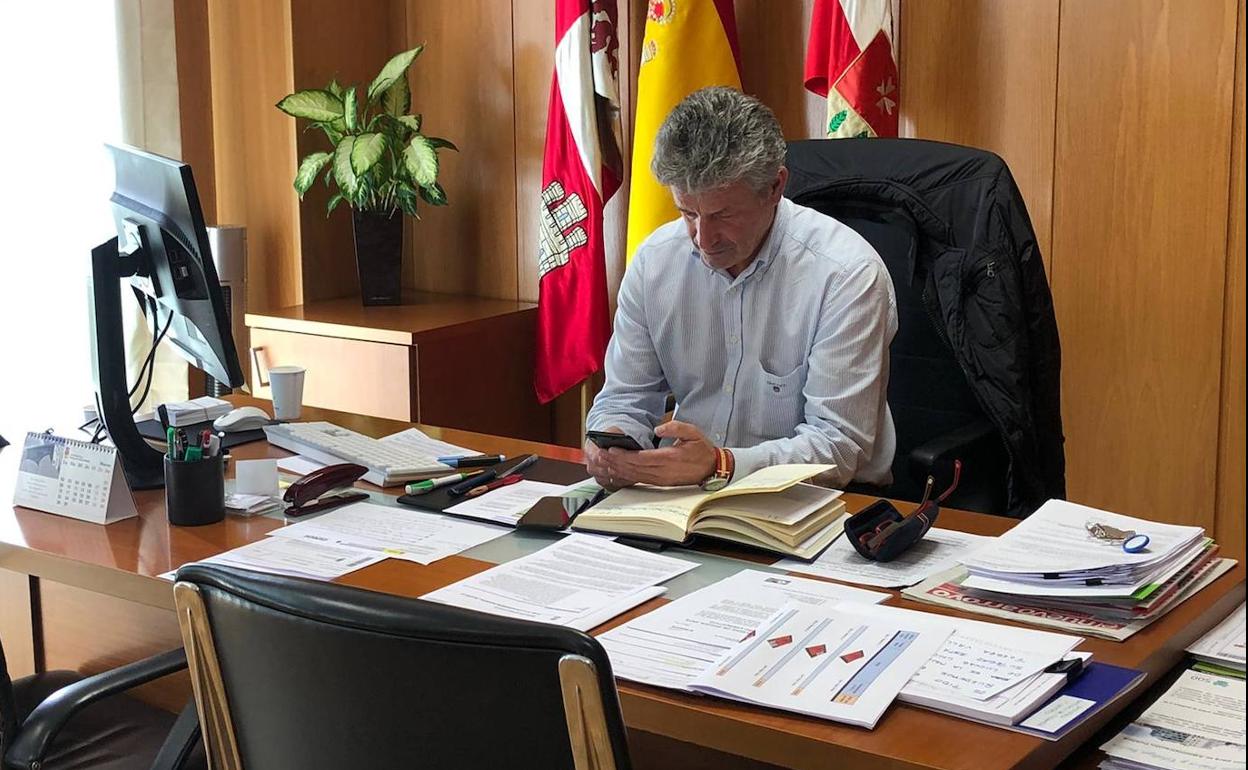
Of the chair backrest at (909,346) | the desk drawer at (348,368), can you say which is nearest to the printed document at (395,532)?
the chair backrest at (909,346)

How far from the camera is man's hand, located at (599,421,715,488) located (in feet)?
6.09

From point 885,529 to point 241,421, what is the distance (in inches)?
47.3

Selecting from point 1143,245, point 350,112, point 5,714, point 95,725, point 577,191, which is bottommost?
point 95,725

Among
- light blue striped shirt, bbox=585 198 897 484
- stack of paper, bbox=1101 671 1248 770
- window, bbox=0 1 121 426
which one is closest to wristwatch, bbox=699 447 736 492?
light blue striped shirt, bbox=585 198 897 484

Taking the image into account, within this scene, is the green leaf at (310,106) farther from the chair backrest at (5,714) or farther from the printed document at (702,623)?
the printed document at (702,623)

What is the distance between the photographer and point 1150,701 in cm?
136

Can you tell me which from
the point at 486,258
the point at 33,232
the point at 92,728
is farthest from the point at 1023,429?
the point at 33,232

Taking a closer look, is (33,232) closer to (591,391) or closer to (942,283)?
(591,391)

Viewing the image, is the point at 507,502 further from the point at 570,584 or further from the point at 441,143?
the point at 441,143

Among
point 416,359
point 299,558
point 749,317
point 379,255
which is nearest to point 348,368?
point 416,359

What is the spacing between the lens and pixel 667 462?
1.86 metres

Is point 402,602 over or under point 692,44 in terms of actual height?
under

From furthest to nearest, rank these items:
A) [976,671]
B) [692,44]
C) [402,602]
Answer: [692,44]
[976,671]
[402,602]

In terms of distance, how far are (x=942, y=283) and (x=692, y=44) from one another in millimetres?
1261
